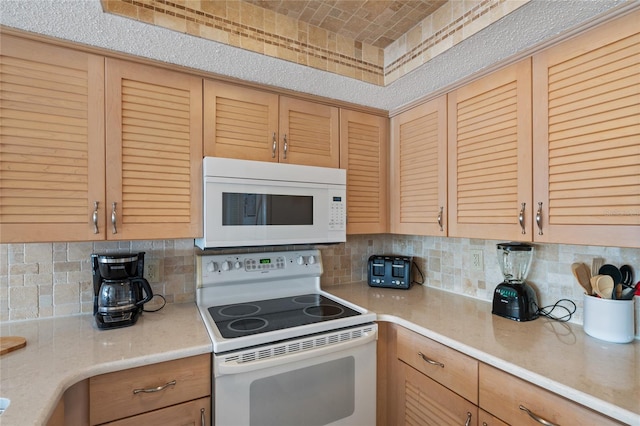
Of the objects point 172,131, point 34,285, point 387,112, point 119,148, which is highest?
point 387,112

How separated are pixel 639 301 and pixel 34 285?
2.58 metres

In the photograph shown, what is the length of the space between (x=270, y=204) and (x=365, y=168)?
0.73 m

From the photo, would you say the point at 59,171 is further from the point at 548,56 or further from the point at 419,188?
the point at 548,56

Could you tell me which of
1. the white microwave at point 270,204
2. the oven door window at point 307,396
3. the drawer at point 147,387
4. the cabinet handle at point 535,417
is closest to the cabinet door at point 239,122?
the white microwave at point 270,204

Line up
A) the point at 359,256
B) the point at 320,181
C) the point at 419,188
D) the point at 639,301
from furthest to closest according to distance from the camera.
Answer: the point at 359,256 < the point at 419,188 < the point at 320,181 < the point at 639,301

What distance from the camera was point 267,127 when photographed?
5.44ft

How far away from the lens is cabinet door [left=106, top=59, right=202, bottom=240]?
4.36ft

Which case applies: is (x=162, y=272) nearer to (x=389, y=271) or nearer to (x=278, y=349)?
(x=278, y=349)

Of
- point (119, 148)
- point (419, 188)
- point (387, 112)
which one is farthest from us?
point (387, 112)

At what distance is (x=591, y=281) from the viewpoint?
1240 mm

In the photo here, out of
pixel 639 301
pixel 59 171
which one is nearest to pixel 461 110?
pixel 639 301

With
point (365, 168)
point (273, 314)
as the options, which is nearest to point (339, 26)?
point (365, 168)

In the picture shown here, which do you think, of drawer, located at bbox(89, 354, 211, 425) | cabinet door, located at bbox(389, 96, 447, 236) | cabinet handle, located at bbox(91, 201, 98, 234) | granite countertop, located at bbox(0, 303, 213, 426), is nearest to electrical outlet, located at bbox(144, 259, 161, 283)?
granite countertop, located at bbox(0, 303, 213, 426)

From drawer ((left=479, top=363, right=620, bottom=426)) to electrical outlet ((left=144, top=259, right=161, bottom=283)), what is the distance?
1.57 m
